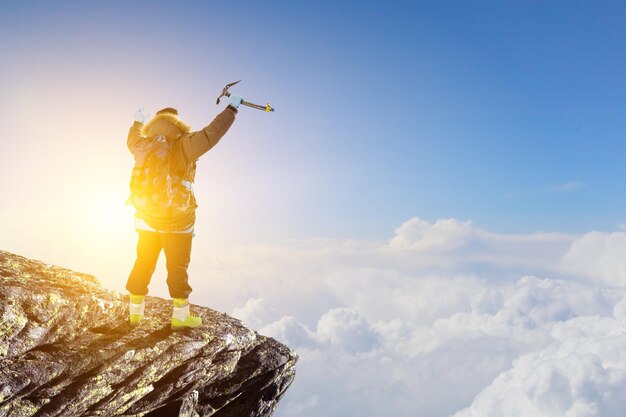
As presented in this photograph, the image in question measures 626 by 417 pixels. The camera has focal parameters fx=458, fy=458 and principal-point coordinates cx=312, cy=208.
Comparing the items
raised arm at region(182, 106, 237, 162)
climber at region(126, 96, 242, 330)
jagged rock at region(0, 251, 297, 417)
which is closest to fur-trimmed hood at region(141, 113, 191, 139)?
climber at region(126, 96, 242, 330)

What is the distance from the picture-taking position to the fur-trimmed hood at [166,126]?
11.4 meters

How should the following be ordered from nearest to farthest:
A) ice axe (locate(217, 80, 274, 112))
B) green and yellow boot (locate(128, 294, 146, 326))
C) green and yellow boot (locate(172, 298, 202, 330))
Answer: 1. ice axe (locate(217, 80, 274, 112))
2. green and yellow boot (locate(128, 294, 146, 326))
3. green and yellow boot (locate(172, 298, 202, 330))

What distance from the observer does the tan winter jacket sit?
34.8 ft

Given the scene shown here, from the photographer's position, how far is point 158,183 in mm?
10883

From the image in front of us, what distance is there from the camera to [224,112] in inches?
418

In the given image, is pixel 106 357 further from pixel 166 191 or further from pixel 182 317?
pixel 166 191

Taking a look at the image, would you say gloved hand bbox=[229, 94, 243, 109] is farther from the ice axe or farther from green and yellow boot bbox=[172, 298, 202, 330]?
green and yellow boot bbox=[172, 298, 202, 330]

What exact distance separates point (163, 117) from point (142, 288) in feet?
14.2

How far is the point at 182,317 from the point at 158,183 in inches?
144

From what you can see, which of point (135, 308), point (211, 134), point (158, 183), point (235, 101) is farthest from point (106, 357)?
point (235, 101)

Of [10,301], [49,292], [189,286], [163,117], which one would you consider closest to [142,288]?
[189,286]

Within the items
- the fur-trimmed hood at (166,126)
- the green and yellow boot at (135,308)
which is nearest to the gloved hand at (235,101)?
the fur-trimmed hood at (166,126)

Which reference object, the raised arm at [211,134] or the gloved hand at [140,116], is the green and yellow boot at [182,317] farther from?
the gloved hand at [140,116]

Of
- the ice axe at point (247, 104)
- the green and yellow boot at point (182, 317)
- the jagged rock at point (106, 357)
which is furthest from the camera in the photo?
the green and yellow boot at point (182, 317)
